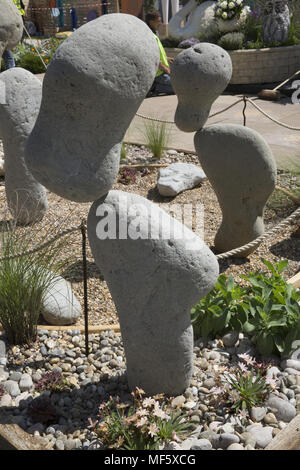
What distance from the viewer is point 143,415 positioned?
2.33 meters

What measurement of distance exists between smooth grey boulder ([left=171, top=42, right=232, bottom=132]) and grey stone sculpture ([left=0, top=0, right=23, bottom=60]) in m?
1.63

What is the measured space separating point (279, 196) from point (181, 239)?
10.8 feet

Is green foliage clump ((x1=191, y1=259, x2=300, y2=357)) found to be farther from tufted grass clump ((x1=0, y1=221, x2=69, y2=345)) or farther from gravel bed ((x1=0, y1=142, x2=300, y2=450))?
tufted grass clump ((x1=0, y1=221, x2=69, y2=345))

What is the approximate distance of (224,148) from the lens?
411 cm

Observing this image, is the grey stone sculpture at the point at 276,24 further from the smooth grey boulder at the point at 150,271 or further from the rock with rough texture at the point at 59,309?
the smooth grey boulder at the point at 150,271

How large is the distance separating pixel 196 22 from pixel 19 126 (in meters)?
8.18

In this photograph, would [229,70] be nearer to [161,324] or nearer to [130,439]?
[161,324]

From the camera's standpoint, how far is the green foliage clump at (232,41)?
10984mm

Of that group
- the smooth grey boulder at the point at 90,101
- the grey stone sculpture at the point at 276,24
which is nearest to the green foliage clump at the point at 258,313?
the smooth grey boulder at the point at 90,101

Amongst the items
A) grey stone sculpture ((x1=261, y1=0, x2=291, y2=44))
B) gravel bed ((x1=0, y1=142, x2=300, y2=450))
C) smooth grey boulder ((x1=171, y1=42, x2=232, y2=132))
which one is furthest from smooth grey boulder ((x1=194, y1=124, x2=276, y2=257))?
grey stone sculpture ((x1=261, y1=0, x2=291, y2=44))

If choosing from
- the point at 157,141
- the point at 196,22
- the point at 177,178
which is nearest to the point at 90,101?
the point at 177,178

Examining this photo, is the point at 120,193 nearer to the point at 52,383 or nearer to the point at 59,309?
the point at 52,383

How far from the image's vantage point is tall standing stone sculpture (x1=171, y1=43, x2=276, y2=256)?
3.90 metres

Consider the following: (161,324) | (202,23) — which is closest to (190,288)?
(161,324)
